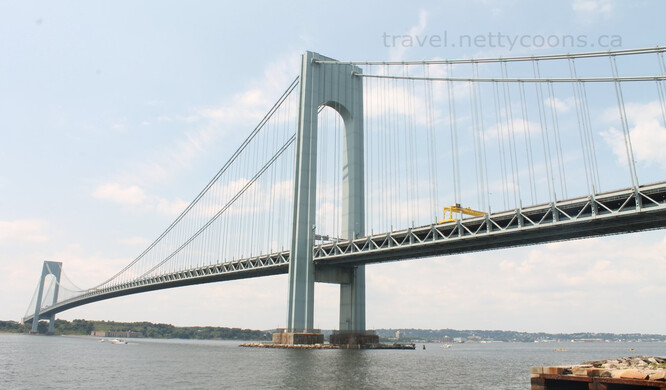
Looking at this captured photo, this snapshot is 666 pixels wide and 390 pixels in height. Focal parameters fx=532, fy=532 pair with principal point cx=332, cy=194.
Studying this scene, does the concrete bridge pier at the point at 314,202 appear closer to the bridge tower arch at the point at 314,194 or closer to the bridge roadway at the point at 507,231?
the bridge tower arch at the point at 314,194

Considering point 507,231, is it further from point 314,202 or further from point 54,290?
point 54,290

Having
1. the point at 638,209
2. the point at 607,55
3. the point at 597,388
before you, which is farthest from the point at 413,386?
the point at 607,55

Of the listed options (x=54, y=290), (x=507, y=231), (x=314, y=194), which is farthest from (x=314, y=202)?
(x=54, y=290)

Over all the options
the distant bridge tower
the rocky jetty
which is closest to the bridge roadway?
the rocky jetty

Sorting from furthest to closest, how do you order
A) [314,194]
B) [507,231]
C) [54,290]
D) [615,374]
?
[54,290] → [314,194] → [507,231] → [615,374]

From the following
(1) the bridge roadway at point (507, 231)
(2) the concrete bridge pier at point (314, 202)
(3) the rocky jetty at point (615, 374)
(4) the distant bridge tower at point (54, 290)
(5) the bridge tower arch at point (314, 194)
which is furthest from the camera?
(4) the distant bridge tower at point (54, 290)

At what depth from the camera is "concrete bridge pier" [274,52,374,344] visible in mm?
54281

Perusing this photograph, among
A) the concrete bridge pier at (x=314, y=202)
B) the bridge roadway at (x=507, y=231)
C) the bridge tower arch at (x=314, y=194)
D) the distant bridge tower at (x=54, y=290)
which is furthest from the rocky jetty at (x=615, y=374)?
the distant bridge tower at (x=54, y=290)

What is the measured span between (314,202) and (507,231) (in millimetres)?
24035

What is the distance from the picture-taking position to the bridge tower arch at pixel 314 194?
179 feet

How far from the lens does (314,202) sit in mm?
56688

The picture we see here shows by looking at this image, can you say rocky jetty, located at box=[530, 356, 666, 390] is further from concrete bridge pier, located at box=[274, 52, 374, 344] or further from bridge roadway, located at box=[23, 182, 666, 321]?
concrete bridge pier, located at box=[274, 52, 374, 344]

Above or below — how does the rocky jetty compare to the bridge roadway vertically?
below

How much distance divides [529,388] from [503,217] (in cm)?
1690
